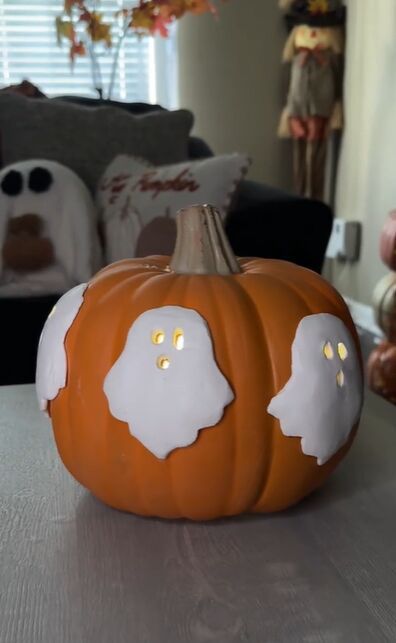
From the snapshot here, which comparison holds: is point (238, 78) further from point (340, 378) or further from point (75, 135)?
point (340, 378)

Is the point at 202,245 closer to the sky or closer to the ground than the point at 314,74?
closer to the ground

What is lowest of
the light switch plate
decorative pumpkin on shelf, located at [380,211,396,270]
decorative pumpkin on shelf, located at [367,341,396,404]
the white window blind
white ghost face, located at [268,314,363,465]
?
decorative pumpkin on shelf, located at [367,341,396,404]

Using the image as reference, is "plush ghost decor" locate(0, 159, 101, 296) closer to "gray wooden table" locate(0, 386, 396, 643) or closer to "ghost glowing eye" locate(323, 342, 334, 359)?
"gray wooden table" locate(0, 386, 396, 643)

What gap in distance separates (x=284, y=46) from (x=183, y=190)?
1373 mm

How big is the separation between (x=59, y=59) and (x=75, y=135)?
104 cm

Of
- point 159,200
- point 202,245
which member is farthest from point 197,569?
point 159,200

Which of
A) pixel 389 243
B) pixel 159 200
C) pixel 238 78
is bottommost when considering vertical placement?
pixel 389 243

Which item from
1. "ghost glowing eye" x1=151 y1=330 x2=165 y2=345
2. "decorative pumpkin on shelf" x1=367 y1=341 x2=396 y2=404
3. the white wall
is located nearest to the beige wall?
the white wall

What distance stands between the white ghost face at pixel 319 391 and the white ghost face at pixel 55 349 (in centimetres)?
18

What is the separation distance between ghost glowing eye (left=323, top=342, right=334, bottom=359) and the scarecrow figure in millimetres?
2115

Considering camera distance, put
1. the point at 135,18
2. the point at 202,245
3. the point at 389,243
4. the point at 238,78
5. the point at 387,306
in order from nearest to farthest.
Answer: the point at 202,245 → the point at 389,243 → the point at 387,306 → the point at 135,18 → the point at 238,78

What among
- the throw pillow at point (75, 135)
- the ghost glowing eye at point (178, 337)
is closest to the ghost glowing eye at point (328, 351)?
the ghost glowing eye at point (178, 337)

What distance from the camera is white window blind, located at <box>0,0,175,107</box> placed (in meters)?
2.68

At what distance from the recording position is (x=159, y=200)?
5.24 ft
